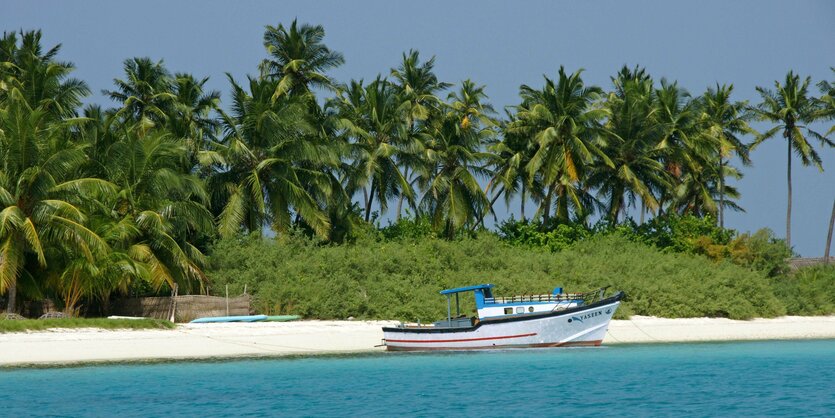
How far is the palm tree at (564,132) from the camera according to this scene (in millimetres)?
55781

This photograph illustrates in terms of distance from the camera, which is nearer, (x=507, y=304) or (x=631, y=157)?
(x=507, y=304)

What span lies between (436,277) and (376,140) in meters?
12.9

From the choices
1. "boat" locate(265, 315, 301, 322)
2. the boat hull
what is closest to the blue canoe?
"boat" locate(265, 315, 301, 322)

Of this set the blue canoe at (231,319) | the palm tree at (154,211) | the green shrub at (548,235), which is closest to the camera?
the blue canoe at (231,319)

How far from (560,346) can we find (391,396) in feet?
38.3

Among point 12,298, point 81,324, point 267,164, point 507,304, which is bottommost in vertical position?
point 81,324

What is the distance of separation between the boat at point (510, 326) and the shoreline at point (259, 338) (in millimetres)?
1919

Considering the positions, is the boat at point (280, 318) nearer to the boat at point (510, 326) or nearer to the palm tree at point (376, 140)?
the boat at point (510, 326)

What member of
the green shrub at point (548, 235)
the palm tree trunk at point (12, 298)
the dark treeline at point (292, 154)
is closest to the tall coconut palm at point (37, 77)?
the dark treeline at point (292, 154)

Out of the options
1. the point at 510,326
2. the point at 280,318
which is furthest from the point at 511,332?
the point at 280,318

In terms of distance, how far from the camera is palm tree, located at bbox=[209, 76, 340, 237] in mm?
47688

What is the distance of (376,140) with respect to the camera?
55750mm

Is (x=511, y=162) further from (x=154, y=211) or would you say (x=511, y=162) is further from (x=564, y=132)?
(x=154, y=211)

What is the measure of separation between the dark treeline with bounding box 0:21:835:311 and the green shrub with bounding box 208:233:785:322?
2.37 meters
